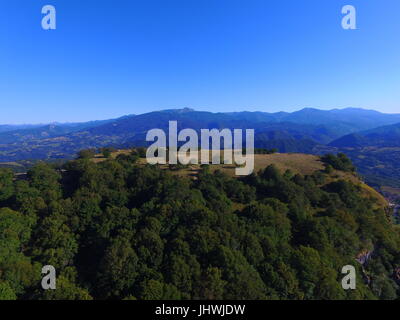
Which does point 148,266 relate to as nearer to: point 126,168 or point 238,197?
point 238,197

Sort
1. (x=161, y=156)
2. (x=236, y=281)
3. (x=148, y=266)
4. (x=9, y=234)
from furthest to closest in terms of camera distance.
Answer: (x=161, y=156)
(x=9, y=234)
(x=148, y=266)
(x=236, y=281)

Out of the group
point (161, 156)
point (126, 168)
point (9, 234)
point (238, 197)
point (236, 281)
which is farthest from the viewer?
point (161, 156)

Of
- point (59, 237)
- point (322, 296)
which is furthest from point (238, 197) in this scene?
point (59, 237)

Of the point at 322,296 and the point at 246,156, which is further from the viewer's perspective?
the point at 246,156
